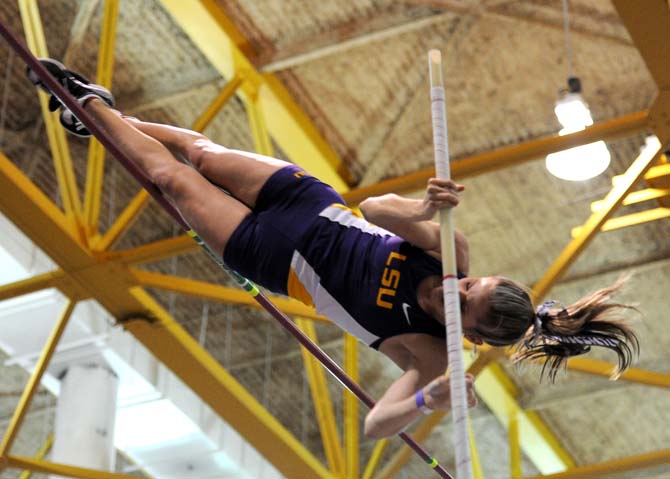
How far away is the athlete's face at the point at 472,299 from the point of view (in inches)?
203

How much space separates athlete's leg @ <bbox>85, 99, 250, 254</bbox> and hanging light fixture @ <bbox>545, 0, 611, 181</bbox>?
3.96 meters

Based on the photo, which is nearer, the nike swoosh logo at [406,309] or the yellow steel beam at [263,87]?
the nike swoosh logo at [406,309]

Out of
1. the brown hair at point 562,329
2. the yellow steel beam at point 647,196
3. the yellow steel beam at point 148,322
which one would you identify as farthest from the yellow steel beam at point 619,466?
the brown hair at point 562,329

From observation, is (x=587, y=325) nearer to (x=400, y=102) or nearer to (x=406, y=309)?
(x=406, y=309)

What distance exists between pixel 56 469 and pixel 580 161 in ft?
15.2

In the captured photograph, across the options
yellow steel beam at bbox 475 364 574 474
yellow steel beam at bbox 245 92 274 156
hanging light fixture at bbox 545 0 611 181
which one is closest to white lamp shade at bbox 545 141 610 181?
hanging light fixture at bbox 545 0 611 181

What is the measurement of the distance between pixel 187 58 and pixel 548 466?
681 centimetres

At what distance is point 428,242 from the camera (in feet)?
17.5

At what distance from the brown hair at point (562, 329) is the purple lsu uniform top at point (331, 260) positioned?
0.32m

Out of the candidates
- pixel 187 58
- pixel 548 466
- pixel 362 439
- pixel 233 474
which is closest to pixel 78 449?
pixel 233 474

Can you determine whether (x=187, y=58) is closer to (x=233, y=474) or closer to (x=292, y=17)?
(x=292, y=17)

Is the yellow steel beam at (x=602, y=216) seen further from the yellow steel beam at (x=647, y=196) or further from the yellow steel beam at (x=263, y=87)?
the yellow steel beam at (x=263, y=87)

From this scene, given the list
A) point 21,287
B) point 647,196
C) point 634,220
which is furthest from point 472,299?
point 634,220

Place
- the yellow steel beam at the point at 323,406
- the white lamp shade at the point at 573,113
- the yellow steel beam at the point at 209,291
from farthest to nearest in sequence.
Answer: the yellow steel beam at the point at 323,406, the yellow steel beam at the point at 209,291, the white lamp shade at the point at 573,113
